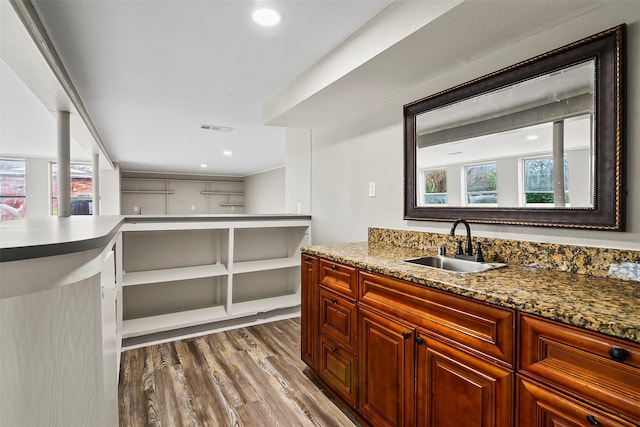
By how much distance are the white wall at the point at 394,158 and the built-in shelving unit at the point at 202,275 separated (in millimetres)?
666

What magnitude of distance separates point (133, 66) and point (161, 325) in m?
→ 2.14

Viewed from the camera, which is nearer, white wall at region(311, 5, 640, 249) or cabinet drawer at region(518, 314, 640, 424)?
cabinet drawer at region(518, 314, 640, 424)

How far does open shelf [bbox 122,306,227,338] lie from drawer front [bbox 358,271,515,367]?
2.03m

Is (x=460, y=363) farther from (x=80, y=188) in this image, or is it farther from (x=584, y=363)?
(x=80, y=188)

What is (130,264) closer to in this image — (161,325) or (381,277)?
(161,325)

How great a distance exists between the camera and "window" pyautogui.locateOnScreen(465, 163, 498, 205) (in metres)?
1.75

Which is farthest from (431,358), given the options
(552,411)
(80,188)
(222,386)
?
(80,188)

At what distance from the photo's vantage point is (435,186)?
208cm

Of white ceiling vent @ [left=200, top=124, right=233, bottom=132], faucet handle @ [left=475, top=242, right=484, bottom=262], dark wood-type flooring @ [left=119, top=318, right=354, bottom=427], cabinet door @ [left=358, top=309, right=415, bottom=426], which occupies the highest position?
white ceiling vent @ [left=200, top=124, right=233, bottom=132]

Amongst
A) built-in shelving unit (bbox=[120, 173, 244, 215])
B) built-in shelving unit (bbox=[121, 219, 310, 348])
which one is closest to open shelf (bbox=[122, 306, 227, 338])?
built-in shelving unit (bbox=[121, 219, 310, 348])

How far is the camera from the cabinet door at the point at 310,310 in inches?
82.6

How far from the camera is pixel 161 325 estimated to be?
2.88m

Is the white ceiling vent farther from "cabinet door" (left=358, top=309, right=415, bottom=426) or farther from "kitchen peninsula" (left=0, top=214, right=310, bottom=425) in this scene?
"cabinet door" (left=358, top=309, right=415, bottom=426)

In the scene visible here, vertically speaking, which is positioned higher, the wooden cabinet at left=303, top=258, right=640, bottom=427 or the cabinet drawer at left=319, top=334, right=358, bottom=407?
the wooden cabinet at left=303, top=258, right=640, bottom=427
